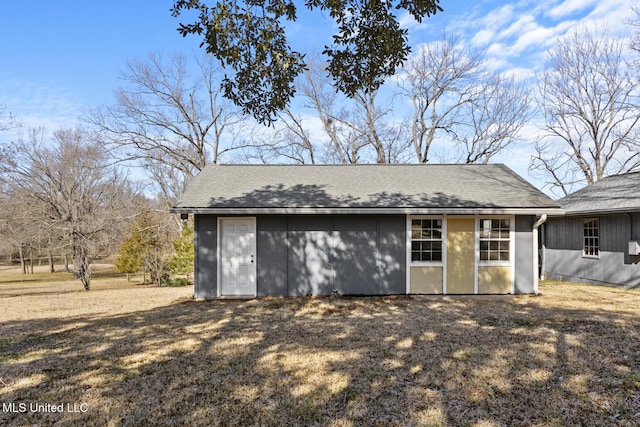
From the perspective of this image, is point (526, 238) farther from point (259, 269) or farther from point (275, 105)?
point (275, 105)

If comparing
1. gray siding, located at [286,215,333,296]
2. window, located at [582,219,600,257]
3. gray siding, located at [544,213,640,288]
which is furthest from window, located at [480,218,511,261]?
window, located at [582,219,600,257]

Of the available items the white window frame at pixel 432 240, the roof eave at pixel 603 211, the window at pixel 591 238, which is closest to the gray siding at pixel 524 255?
the white window frame at pixel 432 240

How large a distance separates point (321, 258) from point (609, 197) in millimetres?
10397

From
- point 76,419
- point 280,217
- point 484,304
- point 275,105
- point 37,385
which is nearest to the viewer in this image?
point 76,419

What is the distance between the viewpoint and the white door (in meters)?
9.77

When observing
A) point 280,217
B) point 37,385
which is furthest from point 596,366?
point 280,217

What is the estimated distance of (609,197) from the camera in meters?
12.5

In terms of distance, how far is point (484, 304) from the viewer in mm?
8523

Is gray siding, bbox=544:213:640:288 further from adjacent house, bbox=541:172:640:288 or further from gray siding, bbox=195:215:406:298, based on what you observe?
gray siding, bbox=195:215:406:298

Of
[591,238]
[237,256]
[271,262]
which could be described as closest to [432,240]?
[271,262]

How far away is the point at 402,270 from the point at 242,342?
541 cm

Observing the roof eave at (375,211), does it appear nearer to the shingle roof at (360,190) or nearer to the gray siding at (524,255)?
the shingle roof at (360,190)

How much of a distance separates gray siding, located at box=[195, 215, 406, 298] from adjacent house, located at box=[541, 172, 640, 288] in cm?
740

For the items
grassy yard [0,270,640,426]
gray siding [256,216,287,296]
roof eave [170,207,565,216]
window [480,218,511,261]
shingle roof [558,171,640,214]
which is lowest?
grassy yard [0,270,640,426]
